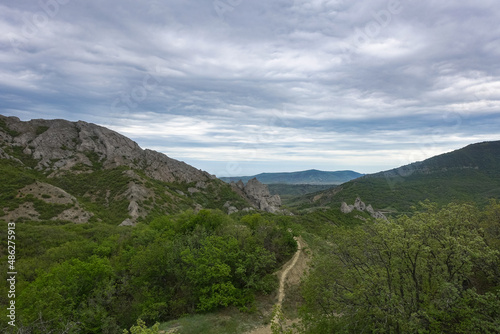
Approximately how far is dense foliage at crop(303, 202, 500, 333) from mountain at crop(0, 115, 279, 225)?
259 ft

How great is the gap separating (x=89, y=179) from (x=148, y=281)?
100 meters

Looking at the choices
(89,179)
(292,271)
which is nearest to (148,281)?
(292,271)

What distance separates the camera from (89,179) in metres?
112

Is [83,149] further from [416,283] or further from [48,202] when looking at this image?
[416,283]

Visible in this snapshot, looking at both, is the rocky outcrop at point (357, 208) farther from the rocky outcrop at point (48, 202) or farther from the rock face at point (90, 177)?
the rocky outcrop at point (48, 202)

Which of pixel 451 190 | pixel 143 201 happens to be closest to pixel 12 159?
pixel 143 201

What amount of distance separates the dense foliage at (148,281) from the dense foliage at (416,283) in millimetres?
14286

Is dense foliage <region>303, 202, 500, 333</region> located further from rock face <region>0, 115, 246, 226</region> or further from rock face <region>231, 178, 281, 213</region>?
rock face <region>231, 178, 281, 213</region>

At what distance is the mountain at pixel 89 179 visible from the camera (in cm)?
7981

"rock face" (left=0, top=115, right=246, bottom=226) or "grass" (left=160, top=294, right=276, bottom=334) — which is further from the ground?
"rock face" (left=0, top=115, right=246, bottom=226)

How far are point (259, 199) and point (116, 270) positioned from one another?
123m

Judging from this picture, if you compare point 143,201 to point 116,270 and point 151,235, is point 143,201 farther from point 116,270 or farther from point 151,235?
point 116,270

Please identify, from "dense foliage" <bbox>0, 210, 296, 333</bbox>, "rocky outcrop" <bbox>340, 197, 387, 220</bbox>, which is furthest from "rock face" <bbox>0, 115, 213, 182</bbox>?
"dense foliage" <bbox>0, 210, 296, 333</bbox>

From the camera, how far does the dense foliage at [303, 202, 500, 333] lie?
12508mm
